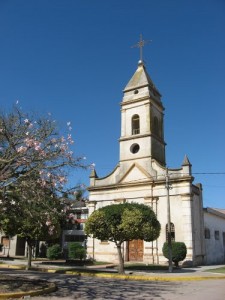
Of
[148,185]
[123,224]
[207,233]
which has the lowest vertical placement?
[207,233]

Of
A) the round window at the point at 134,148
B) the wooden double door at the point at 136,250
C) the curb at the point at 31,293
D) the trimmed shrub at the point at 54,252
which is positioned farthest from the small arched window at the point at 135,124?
the curb at the point at 31,293

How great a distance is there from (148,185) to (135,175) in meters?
1.83

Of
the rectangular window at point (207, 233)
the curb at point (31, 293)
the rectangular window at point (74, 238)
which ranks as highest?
the rectangular window at point (207, 233)

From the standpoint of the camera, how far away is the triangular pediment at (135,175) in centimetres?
3206

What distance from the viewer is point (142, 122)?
34531mm

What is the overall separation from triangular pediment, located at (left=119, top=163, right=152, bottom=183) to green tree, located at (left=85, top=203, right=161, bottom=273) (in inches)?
333

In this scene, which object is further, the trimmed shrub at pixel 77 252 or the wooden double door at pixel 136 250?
the trimmed shrub at pixel 77 252

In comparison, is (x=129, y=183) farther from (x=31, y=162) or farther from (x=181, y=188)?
(x=31, y=162)

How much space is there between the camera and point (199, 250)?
2969 cm

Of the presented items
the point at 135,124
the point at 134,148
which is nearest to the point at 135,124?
the point at 135,124

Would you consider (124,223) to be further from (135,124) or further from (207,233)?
(135,124)

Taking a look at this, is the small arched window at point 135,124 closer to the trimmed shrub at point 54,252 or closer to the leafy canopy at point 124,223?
the leafy canopy at point 124,223

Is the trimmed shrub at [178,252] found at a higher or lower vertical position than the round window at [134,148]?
lower

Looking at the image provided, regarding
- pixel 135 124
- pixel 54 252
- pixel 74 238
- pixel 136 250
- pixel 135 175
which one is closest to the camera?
pixel 136 250
